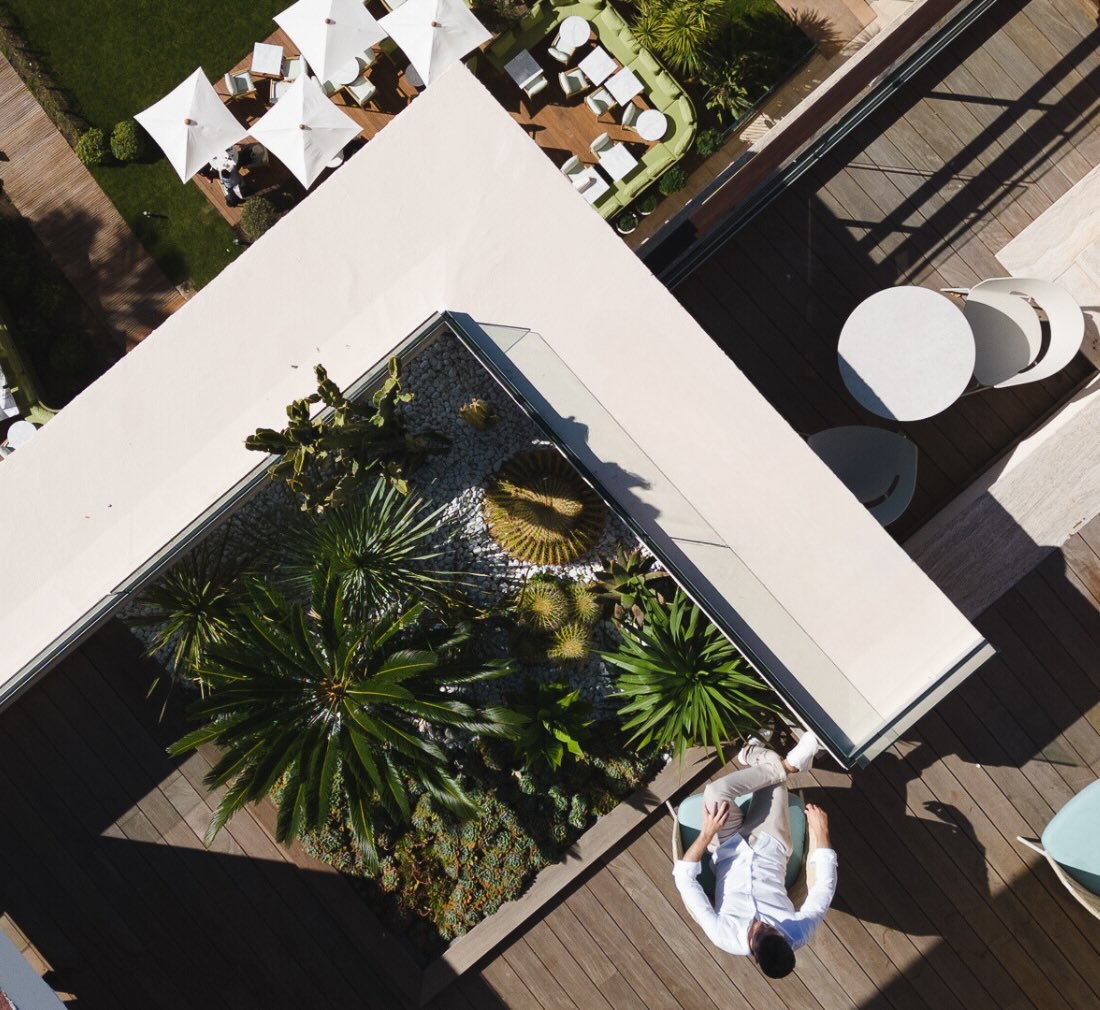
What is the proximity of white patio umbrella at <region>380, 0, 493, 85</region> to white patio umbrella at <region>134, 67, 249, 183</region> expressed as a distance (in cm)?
202

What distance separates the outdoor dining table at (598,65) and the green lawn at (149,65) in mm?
3448

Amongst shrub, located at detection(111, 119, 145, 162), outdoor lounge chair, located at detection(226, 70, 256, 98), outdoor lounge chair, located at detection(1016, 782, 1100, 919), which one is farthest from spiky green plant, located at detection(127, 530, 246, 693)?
outdoor lounge chair, located at detection(1016, 782, 1100, 919)

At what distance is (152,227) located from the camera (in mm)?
9391

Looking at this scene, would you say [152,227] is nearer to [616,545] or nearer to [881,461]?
[616,545]

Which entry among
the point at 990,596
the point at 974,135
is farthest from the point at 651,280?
the point at 990,596

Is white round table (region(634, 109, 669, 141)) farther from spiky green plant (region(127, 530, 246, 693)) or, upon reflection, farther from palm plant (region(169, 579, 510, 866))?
spiky green plant (region(127, 530, 246, 693))

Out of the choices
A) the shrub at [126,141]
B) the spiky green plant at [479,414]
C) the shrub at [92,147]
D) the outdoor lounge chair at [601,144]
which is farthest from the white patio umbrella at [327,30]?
the spiky green plant at [479,414]

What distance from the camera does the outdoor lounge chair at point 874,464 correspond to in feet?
22.2

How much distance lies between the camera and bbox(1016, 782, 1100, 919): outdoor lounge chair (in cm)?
646

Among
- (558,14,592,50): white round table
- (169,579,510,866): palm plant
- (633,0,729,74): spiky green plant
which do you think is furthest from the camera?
(558,14,592,50): white round table

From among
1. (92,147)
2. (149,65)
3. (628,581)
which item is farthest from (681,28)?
(92,147)

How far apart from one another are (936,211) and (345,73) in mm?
6241

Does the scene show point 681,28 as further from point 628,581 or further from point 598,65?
point 628,581

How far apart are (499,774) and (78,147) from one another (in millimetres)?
8047
